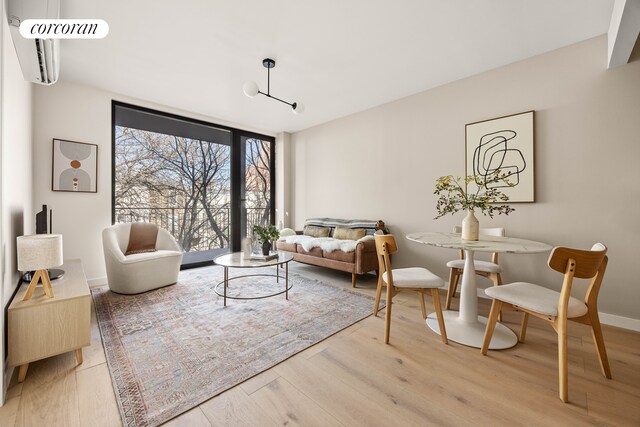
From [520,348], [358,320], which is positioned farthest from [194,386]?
[520,348]

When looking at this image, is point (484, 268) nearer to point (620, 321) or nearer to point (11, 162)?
point (620, 321)

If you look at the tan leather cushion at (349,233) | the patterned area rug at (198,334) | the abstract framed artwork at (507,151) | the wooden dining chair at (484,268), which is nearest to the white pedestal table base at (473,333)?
the wooden dining chair at (484,268)

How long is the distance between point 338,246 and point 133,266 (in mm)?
2432

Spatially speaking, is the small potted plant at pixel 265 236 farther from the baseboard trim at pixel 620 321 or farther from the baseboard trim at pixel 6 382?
the baseboard trim at pixel 620 321

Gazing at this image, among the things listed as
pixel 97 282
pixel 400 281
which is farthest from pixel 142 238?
pixel 400 281

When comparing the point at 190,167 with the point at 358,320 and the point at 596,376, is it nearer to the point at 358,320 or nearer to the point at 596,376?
the point at 358,320

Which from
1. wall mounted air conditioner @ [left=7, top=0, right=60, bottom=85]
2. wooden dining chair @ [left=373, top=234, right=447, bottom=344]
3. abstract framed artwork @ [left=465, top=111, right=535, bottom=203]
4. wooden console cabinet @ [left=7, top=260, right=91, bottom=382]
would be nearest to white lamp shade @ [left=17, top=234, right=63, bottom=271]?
wooden console cabinet @ [left=7, top=260, right=91, bottom=382]

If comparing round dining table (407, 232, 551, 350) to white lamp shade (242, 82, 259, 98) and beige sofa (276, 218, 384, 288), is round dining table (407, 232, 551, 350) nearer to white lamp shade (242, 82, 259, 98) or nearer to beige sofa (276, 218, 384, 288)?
beige sofa (276, 218, 384, 288)

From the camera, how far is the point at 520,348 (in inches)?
77.0

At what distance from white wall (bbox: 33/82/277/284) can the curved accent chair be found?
16.3 inches

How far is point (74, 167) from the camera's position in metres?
3.23

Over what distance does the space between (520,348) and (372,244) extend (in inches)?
71.2

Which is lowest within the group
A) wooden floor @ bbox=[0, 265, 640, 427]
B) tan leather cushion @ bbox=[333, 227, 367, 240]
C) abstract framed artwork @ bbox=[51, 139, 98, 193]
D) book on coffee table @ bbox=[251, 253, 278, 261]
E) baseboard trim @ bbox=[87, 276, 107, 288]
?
wooden floor @ bbox=[0, 265, 640, 427]

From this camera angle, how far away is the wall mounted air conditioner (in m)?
1.61
